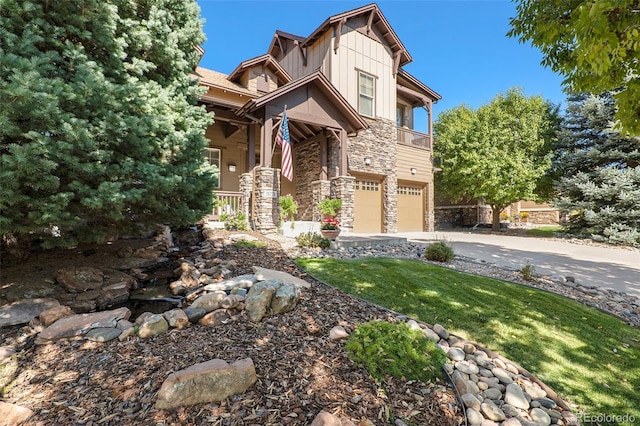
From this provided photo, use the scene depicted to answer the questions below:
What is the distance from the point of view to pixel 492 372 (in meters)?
2.42

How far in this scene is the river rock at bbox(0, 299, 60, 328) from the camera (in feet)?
9.63

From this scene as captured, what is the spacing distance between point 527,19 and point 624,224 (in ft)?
36.7

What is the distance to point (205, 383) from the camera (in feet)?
6.14

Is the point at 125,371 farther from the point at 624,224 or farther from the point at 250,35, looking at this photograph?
the point at 624,224

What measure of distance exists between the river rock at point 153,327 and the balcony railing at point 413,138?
13036mm

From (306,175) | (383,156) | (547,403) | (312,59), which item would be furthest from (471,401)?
(312,59)

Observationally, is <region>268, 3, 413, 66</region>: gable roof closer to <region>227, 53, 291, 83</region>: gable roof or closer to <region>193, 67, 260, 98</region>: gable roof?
<region>227, 53, 291, 83</region>: gable roof

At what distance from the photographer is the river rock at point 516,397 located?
6.91ft

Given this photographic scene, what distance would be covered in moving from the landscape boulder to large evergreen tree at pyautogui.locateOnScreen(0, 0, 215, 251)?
7.77ft

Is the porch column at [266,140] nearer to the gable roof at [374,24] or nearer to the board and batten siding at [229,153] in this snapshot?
the board and batten siding at [229,153]

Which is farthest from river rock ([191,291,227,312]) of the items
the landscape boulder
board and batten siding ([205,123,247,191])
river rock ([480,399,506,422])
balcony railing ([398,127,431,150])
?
balcony railing ([398,127,431,150])

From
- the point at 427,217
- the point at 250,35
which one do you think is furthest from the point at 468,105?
the point at 250,35

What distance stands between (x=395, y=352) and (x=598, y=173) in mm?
14645

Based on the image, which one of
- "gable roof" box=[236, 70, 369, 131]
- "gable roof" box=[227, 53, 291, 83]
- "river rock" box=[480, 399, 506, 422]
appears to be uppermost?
"gable roof" box=[227, 53, 291, 83]
